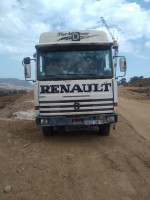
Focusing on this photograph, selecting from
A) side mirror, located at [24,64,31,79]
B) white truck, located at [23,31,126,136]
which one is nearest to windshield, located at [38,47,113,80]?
white truck, located at [23,31,126,136]

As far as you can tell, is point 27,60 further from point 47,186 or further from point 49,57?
point 47,186

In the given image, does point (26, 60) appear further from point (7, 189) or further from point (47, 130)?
point (7, 189)

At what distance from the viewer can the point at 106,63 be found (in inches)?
286

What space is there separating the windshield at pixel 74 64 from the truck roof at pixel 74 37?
317 millimetres

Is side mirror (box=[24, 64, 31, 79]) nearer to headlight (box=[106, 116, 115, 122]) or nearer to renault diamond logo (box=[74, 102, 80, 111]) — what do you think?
renault diamond logo (box=[74, 102, 80, 111])

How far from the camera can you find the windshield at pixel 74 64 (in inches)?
280

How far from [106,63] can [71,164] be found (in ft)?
10.5

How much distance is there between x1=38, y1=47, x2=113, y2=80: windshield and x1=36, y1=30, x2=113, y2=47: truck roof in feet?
1.04

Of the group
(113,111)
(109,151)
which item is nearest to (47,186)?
(109,151)

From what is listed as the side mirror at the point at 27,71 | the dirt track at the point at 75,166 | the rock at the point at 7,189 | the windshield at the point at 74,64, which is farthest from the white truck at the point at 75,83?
the rock at the point at 7,189

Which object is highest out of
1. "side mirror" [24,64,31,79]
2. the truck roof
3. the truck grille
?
the truck roof

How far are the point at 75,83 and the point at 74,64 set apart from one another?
0.62 m

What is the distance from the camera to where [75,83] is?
6980 millimetres

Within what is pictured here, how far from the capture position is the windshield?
23.4 ft
